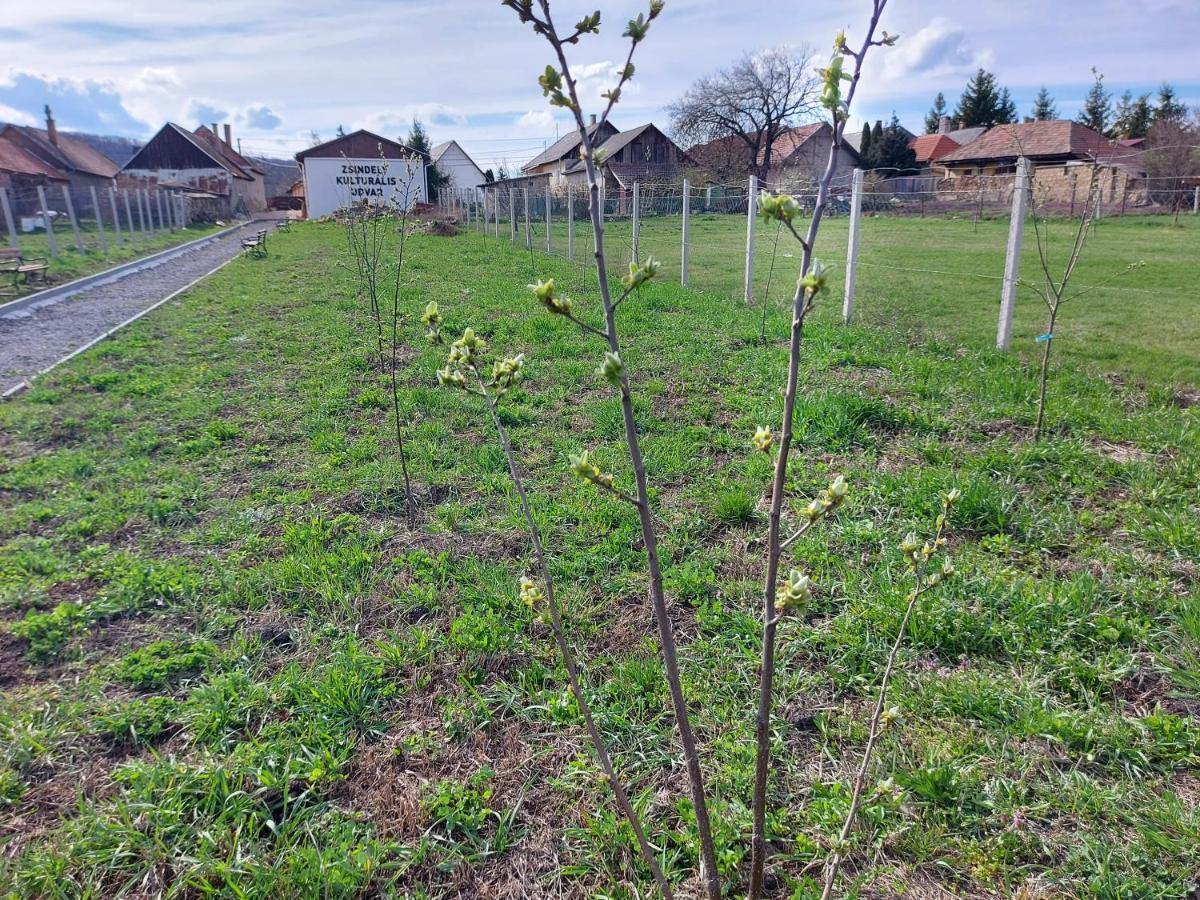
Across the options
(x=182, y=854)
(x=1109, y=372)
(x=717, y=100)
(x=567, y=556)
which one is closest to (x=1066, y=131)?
(x=717, y=100)

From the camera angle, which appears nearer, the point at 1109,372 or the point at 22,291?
the point at 1109,372

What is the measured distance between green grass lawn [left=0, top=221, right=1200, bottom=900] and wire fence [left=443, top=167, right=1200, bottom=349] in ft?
4.64

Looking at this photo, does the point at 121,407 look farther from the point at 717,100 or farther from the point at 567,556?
the point at 717,100

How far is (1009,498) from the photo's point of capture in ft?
12.2

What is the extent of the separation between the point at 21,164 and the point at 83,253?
2180 cm

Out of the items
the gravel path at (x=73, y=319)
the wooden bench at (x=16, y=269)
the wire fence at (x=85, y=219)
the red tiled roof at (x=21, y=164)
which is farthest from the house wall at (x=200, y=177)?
the wooden bench at (x=16, y=269)

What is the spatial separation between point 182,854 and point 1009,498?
12.5 feet

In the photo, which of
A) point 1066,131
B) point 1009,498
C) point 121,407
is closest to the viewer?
point 1009,498

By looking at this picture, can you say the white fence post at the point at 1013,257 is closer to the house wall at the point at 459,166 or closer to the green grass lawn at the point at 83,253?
the green grass lawn at the point at 83,253

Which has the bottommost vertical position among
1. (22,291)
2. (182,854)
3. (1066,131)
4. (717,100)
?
(182,854)

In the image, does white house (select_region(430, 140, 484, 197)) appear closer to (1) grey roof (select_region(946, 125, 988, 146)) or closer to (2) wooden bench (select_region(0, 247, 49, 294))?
(1) grey roof (select_region(946, 125, 988, 146))

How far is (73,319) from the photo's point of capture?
34.5ft

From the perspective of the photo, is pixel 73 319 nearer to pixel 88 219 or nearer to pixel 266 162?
pixel 88 219

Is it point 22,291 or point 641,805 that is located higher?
point 22,291
